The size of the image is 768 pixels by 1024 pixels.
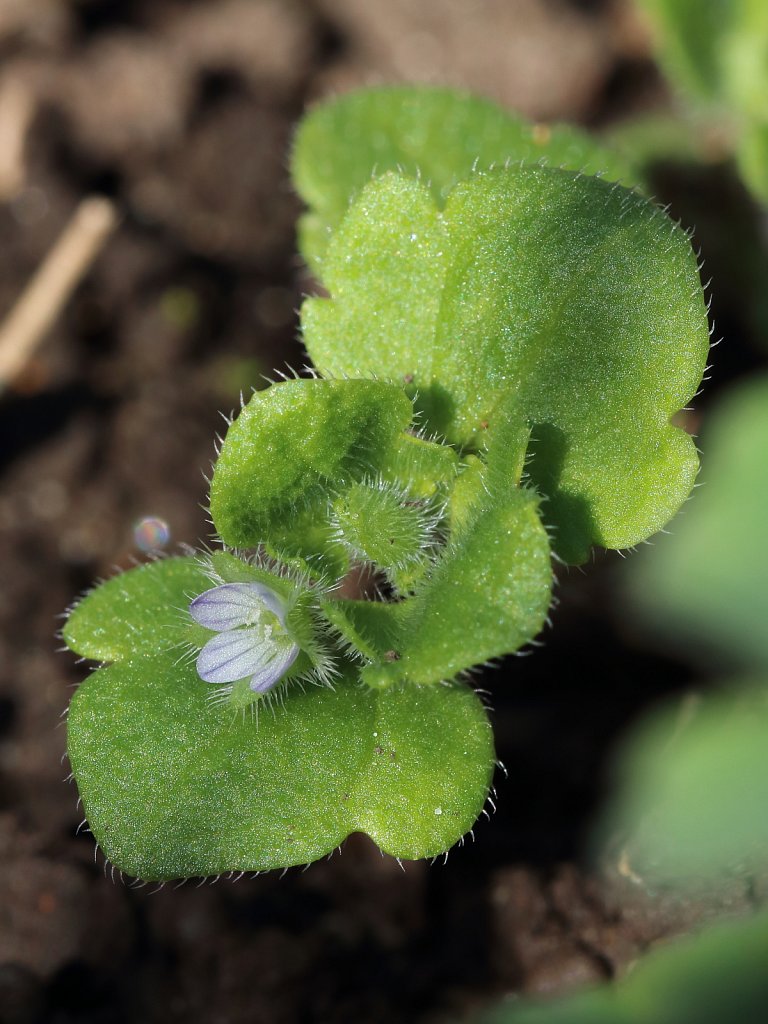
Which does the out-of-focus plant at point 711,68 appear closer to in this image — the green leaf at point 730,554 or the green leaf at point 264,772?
the green leaf at point 730,554

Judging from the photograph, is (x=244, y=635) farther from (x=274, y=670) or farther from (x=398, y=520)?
(x=398, y=520)

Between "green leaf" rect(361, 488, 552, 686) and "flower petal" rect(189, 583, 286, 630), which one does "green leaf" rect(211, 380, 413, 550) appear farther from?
"green leaf" rect(361, 488, 552, 686)

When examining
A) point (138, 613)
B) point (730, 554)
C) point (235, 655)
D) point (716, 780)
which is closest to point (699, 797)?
point (716, 780)

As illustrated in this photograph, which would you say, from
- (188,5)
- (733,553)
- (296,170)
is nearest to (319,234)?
(296,170)

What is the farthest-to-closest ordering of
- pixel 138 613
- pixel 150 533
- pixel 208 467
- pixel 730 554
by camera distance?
pixel 208 467
pixel 150 533
pixel 138 613
pixel 730 554

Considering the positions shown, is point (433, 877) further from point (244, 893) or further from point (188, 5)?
point (188, 5)

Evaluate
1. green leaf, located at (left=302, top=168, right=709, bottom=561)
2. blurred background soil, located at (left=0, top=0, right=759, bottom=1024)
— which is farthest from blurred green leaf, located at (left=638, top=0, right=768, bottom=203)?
green leaf, located at (left=302, top=168, right=709, bottom=561)

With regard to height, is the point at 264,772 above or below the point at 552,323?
below
